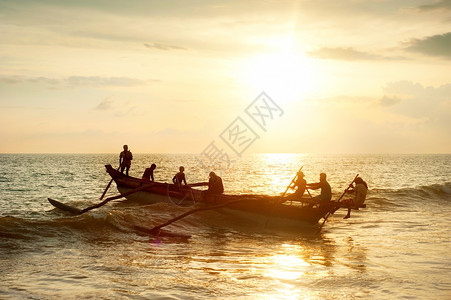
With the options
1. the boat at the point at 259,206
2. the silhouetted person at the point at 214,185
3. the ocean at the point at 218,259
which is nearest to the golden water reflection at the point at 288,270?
the ocean at the point at 218,259

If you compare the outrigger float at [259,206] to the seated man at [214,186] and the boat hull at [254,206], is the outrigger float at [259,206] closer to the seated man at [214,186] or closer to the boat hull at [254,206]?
the boat hull at [254,206]

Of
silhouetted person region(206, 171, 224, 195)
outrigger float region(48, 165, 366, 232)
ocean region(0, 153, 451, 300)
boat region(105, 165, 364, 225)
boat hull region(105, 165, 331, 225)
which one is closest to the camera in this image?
ocean region(0, 153, 451, 300)

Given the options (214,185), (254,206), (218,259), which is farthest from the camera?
(214,185)

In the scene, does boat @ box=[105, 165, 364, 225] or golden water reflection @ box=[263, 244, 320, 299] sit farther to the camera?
boat @ box=[105, 165, 364, 225]

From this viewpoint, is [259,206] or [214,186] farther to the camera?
[214,186]

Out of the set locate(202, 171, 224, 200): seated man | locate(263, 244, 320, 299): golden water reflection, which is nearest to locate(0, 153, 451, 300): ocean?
locate(263, 244, 320, 299): golden water reflection

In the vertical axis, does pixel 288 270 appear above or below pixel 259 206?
below

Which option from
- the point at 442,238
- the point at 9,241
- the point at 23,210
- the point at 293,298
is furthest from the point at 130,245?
the point at 23,210

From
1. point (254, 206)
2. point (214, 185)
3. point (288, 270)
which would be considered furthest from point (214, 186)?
point (288, 270)

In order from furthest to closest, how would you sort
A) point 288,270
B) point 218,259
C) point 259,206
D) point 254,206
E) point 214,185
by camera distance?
point 214,185 < point 254,206 < point 259,206 < point 218,259 < point 288,270

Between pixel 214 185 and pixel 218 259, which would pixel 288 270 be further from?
pixel 214 185

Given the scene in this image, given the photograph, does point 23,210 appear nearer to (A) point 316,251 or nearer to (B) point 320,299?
(A) point 316,251

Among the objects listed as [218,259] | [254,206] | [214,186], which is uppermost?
[214,186]

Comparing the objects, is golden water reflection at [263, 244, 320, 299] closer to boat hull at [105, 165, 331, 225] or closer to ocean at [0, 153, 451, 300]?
ocean at [0, 153, 451, 300]
